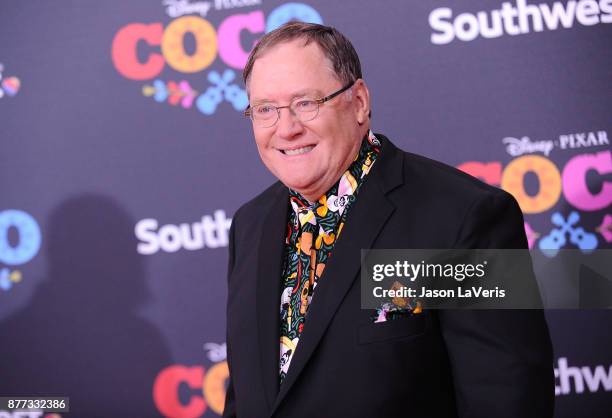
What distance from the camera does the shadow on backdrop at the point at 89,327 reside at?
123 inches

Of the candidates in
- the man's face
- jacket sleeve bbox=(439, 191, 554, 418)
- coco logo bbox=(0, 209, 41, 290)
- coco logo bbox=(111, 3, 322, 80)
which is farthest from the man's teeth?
coco logo bbox=(0, 209, 41, 290)

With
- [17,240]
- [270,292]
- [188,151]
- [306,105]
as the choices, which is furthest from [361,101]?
[17,240]

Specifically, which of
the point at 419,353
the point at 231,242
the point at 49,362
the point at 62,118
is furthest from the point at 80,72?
the point at 419,353

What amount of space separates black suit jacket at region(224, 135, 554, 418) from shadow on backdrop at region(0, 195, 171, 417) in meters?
1.79

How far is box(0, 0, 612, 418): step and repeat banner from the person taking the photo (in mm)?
2869

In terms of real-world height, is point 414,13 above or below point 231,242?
above

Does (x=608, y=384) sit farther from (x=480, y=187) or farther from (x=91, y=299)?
(x=91, y=299)

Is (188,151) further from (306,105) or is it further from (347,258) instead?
(347,258)

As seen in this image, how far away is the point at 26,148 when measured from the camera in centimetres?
323

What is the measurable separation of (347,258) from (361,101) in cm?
34

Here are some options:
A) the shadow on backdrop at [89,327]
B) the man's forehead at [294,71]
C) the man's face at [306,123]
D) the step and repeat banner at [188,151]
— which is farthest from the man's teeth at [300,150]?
the shadow on backdrop at [89,327]

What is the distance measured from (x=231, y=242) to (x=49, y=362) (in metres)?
1.85

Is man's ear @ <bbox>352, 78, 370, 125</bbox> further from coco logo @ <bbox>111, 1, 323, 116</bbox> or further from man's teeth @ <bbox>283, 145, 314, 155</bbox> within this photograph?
coco logo @ <bbox>111, 1, 323, 116</bbox>

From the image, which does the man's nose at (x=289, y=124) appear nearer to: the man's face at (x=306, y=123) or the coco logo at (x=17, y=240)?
the man's face at (x=306, y=123)
